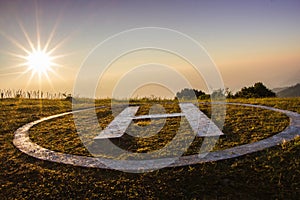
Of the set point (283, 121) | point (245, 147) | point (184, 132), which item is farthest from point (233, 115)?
point (245, 147)

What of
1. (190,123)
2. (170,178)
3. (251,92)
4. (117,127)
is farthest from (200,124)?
(251,92)

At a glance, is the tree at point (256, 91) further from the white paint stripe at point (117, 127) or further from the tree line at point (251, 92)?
the white paint stripe at point (117, 127)

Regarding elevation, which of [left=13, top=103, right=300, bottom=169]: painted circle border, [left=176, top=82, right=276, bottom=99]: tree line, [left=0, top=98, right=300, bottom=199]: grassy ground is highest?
[left=176, top=82, right=276, bottom=99]: tree line

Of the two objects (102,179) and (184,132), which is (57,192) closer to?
(102,179)

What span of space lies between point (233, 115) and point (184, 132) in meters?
2.24

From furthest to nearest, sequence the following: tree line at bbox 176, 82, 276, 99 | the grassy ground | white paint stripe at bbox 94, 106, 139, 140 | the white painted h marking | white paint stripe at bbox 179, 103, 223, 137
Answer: tree line at bbox 176, 82, 276, 99, white paint stripe at bbox 94, 106, 139, 140, the white painted h marking, white paint stripe at bbox 179, 103, 223, 137, the grassy ground

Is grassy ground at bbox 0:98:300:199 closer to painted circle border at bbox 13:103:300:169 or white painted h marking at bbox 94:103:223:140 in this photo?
painted circle border at bbox 13:103:300:169

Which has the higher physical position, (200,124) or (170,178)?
(200,124)

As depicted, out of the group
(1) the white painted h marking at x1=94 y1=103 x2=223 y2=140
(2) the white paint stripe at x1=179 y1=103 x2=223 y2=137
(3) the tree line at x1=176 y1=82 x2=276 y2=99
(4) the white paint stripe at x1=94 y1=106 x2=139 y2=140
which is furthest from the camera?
(3) the tree line at x1=176 y1=82 x2=276 y2=99

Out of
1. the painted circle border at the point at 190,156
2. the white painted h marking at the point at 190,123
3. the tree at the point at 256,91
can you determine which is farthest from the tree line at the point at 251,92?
the painted circle border at the point at 190,156

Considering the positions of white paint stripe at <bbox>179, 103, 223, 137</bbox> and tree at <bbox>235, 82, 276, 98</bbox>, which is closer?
white paint stripe at <bbox>179, 103, 223, 137</bbox>

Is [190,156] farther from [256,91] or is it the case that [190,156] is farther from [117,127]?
[256,91]

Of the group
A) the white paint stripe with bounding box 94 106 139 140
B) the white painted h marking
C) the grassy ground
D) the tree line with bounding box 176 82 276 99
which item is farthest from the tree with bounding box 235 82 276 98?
the grassy ground

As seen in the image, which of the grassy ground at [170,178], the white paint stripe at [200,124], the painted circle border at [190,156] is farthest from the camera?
the white paint stripe at [200,124]
